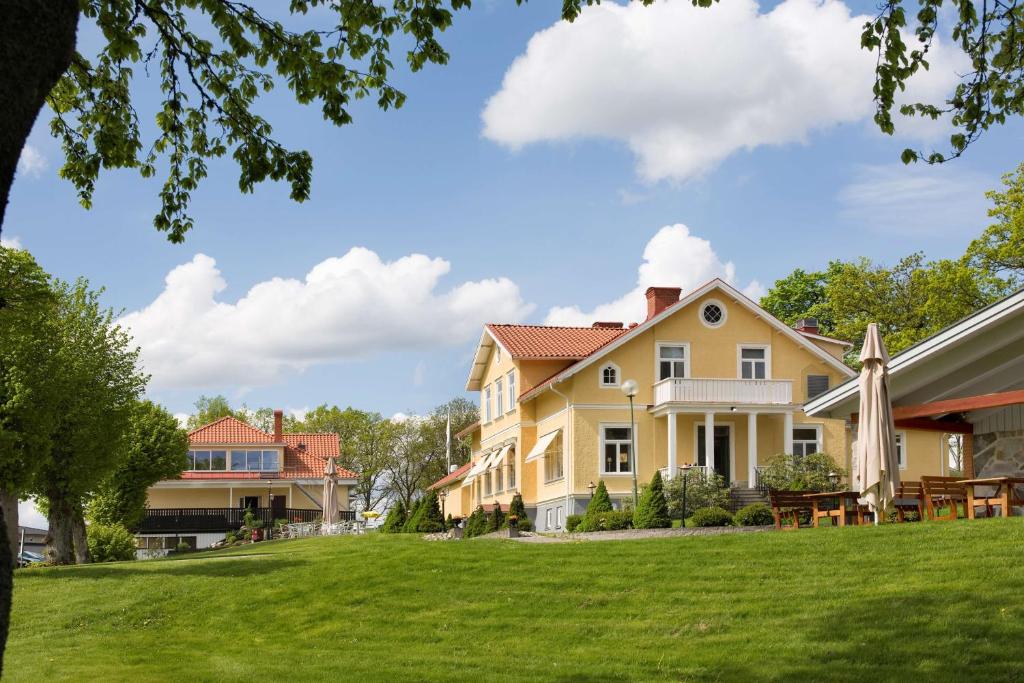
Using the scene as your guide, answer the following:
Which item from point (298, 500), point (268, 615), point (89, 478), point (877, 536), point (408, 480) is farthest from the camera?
point (408, 480)

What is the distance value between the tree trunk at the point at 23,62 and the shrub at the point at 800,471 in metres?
31.4

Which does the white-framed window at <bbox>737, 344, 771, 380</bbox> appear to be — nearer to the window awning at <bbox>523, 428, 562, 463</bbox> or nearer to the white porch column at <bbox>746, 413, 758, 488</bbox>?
the white porch column at <bbox>746, 413, 758, 488</bbox>

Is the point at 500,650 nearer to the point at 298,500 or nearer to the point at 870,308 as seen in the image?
the point at 870,308

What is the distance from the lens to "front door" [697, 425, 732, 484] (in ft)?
126

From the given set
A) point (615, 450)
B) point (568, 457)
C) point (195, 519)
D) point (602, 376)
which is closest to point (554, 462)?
point (568, 457)

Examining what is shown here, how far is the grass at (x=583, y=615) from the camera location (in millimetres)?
12039

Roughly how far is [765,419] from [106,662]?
89.0 ft

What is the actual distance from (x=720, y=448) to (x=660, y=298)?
18.2ft

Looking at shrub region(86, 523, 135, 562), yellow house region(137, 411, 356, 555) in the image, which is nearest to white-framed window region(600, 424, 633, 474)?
shrub region(86, 523, 135, 562)

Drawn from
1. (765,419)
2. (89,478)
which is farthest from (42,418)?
(765,419)

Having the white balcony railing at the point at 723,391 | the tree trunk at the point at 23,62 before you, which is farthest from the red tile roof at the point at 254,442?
the tree trunk at the point at 23,62

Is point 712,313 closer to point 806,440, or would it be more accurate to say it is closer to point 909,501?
point 806,440

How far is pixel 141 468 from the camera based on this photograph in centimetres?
4541

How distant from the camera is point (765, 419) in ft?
128
